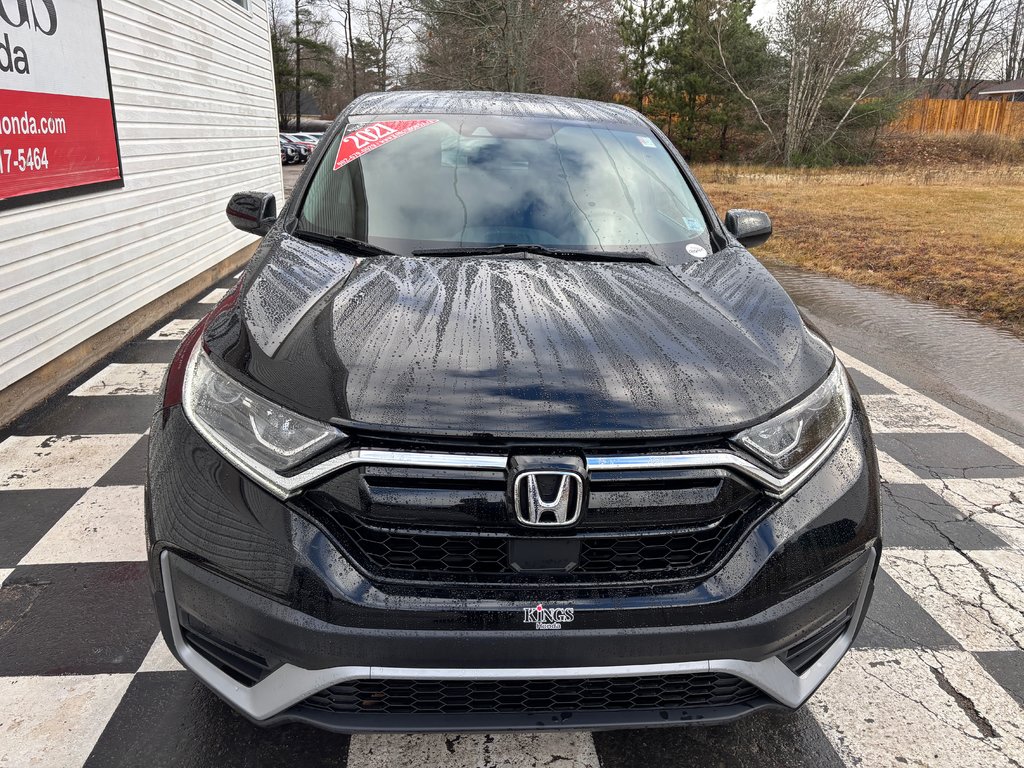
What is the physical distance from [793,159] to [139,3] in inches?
1277

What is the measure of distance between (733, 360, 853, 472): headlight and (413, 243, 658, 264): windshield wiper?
790mm

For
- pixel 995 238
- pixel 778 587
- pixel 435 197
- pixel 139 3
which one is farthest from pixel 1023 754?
pixel 995 238

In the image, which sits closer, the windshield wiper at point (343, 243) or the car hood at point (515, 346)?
the car hood at point (515, 346)

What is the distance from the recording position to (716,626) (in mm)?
1438

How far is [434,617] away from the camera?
4.54 feet

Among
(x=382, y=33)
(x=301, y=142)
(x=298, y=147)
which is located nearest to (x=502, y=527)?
(x=298, y=147)

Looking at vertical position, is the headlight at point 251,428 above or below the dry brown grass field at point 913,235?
above

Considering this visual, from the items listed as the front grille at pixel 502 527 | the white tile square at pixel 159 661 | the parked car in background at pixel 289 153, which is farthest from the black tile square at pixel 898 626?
the parked car in background at pixel 289 153

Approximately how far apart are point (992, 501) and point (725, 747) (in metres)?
2.22

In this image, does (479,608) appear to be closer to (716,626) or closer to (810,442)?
(716,626)

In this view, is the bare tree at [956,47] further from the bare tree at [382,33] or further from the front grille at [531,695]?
the front grille at [531,695]

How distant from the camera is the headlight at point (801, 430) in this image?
1.53 metres

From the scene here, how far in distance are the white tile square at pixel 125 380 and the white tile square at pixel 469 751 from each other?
3.05 metres

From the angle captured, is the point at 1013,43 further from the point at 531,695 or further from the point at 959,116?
the point at 531,695
